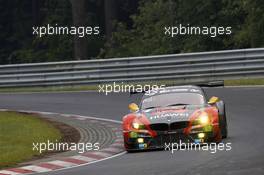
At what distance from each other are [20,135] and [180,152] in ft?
16.9

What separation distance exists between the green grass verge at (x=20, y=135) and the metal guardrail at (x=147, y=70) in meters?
5.48

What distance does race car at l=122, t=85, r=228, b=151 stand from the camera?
1590 centimetres

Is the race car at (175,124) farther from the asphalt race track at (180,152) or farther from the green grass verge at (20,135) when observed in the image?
the green grass verge at (20,135)

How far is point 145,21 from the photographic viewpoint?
3841 centimetres

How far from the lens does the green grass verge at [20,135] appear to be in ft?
53.7

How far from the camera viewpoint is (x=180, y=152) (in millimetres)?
15234

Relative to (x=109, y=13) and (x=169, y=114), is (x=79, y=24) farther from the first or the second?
(x=169, y=114)

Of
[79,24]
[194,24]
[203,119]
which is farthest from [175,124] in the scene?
[79,24]

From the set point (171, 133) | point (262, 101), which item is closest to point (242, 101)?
point (262, 101)

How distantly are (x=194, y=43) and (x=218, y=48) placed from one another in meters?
1.50

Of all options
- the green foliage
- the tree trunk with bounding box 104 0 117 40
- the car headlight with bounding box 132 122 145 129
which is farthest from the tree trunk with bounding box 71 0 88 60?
the car headlight with bounding box 132 122 145 129

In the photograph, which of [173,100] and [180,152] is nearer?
[180,152]

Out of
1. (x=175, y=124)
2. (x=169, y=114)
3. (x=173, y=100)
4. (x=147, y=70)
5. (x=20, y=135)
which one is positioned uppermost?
(x=147, y=70)

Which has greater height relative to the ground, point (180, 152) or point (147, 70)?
point (147, 70)
